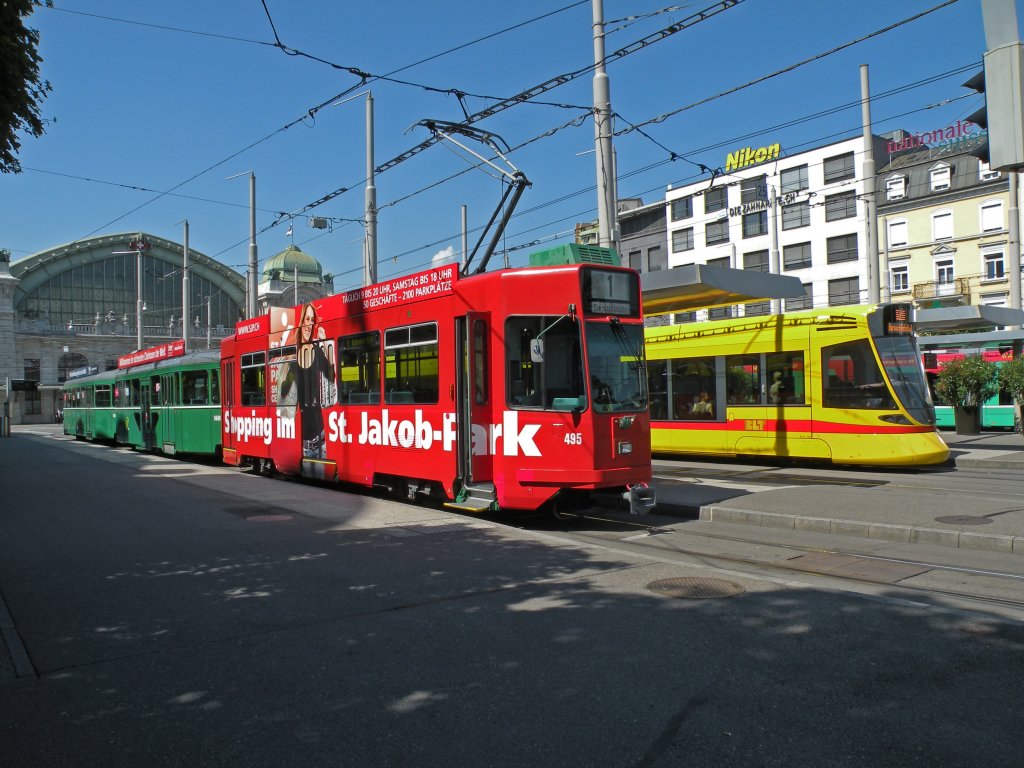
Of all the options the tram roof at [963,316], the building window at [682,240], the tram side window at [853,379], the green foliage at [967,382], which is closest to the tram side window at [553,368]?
the tram side window at [853,379]

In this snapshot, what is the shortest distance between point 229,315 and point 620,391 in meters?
85.7

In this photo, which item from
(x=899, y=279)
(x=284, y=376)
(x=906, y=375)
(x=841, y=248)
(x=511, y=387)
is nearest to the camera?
(x=511, y=387)

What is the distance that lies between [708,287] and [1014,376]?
10240 mm

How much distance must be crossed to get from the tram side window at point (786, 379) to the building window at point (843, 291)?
3657 centimetres

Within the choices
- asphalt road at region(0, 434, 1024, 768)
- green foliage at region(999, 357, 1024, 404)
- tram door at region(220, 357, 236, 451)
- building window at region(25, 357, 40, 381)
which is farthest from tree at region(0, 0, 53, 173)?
building window at region(25, 357, 40, 381)

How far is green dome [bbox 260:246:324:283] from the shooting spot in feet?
230

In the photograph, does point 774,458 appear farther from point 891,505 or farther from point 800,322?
point 891,505

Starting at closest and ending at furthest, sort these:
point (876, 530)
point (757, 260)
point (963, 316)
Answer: point (876, 530) < point (963, 316) < point (757, 260)

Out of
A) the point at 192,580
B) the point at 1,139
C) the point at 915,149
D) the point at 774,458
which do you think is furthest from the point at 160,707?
the point at 915,149

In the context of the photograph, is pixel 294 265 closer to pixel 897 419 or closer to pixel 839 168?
pixel 839 168

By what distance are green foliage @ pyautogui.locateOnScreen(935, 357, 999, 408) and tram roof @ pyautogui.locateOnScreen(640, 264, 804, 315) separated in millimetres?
7668

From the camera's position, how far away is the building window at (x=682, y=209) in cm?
5741

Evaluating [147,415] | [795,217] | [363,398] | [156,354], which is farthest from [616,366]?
→ [795,217]

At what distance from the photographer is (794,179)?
51.9 m
